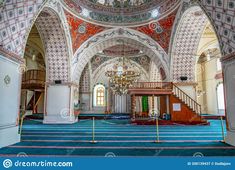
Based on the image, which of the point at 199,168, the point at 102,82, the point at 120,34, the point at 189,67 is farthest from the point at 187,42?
the point at 102,82

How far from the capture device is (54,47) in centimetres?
777

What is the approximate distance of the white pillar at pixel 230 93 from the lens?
3.47 meters

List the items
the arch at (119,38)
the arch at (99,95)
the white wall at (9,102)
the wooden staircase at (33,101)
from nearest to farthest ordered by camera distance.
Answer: the white wall at (9,102) < the arch at (119,38) < the wooden staircase at (33,101) < the arch at (99,95)

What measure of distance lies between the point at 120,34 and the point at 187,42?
10.8 ft

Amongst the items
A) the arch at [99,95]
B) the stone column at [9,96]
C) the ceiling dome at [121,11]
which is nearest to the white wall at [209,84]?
the ceiling dome at [121,11]

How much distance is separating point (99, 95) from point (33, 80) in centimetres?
585

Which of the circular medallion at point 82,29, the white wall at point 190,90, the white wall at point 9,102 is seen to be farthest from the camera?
the circular medallion at point 82,29

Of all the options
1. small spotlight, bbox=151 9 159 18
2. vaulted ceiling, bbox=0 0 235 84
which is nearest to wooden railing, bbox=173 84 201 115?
vaulted ceiling, bbox=0 0 235 84

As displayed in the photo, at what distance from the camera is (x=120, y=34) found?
347 inches

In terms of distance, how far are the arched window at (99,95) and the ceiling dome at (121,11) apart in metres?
7.15

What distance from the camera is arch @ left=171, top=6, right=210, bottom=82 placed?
7.20 metres

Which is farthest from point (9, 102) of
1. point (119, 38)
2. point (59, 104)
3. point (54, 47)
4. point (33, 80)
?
point (33, 80)

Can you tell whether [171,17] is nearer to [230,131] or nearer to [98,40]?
[98,40]

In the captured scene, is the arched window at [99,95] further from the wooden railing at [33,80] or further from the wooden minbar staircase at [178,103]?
the wooden minbar staircase at [178,103]
